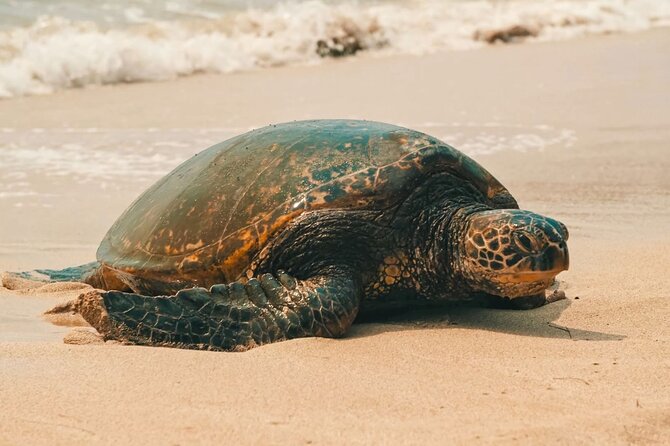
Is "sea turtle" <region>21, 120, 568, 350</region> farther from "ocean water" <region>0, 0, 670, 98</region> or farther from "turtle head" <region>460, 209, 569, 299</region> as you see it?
"ocean water" <region>0, 0, 670, 98</region>

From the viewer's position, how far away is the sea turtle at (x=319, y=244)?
175 inches

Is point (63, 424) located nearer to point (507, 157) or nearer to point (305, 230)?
point (305, 230)

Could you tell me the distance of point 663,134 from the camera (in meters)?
10.5

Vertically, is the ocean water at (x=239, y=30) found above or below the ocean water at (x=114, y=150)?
above

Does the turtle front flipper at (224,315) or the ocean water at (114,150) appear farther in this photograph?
the ocean water at (114,150)

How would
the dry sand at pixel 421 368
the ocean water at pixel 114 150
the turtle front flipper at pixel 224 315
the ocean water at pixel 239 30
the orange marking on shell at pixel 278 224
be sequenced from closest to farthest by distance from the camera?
the dry sand at pixel 421 368 < the turtle front flipper at pixel 224 315 < the orange marking on shell at pixel 278 224 < the ocean water at pixel 114 150 < the ocean water at pixel 239 30

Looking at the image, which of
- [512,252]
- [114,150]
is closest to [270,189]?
[512,252]

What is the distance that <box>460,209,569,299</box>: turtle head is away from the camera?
14.7 feet

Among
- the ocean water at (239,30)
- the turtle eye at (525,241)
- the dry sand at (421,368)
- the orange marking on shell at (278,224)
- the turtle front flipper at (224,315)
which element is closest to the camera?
the dry sand at (421,368)

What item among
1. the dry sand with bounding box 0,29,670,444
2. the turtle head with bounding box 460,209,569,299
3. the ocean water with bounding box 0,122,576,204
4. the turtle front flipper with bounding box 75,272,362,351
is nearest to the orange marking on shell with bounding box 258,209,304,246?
the turtle front flipper with bounding box 75,272,362,351

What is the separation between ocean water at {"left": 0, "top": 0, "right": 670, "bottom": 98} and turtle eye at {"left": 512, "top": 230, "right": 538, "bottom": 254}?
11.7 meters

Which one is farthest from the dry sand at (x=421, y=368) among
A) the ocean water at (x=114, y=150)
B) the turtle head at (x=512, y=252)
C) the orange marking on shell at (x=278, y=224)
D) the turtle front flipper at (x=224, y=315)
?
the orange marking on shell at (x=278, y=224)

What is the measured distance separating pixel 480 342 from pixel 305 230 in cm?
104

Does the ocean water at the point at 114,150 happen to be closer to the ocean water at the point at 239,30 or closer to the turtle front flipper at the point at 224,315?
the ocean water at the point at 239,30
